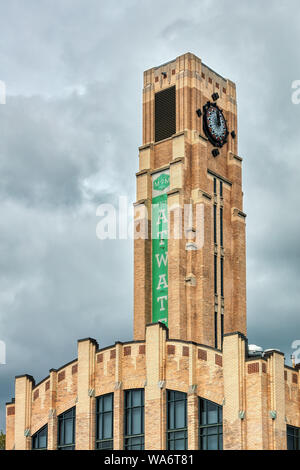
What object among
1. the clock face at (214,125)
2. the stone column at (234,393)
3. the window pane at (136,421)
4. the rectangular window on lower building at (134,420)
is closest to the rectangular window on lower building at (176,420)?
the rectangular window on lower building at (134,420)

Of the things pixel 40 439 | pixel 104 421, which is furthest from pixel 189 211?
pixel 104 421

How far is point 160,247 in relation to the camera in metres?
70.3

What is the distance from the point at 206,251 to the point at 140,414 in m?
24.2

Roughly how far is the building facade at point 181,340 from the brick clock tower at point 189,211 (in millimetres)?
101

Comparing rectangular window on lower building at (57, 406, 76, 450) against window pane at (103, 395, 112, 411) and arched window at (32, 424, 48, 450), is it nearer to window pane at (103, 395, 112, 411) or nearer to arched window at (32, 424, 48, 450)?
arched window at (32, 424, 48, 450)

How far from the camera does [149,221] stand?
7169 centimetres

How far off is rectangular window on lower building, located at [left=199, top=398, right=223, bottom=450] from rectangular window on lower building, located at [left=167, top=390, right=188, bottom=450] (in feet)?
2.86

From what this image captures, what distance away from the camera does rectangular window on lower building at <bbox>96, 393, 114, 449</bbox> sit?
47.3 meters

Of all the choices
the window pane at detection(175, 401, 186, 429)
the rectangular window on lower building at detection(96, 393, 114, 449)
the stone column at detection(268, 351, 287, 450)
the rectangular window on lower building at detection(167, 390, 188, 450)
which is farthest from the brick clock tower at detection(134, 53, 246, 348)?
the stone column at detection(268, 351, 287, 450)

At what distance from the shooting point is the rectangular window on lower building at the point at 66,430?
48781mm

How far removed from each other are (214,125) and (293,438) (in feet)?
113

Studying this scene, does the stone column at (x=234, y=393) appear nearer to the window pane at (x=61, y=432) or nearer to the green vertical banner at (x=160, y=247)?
the window pane at (x=61, y=432)
